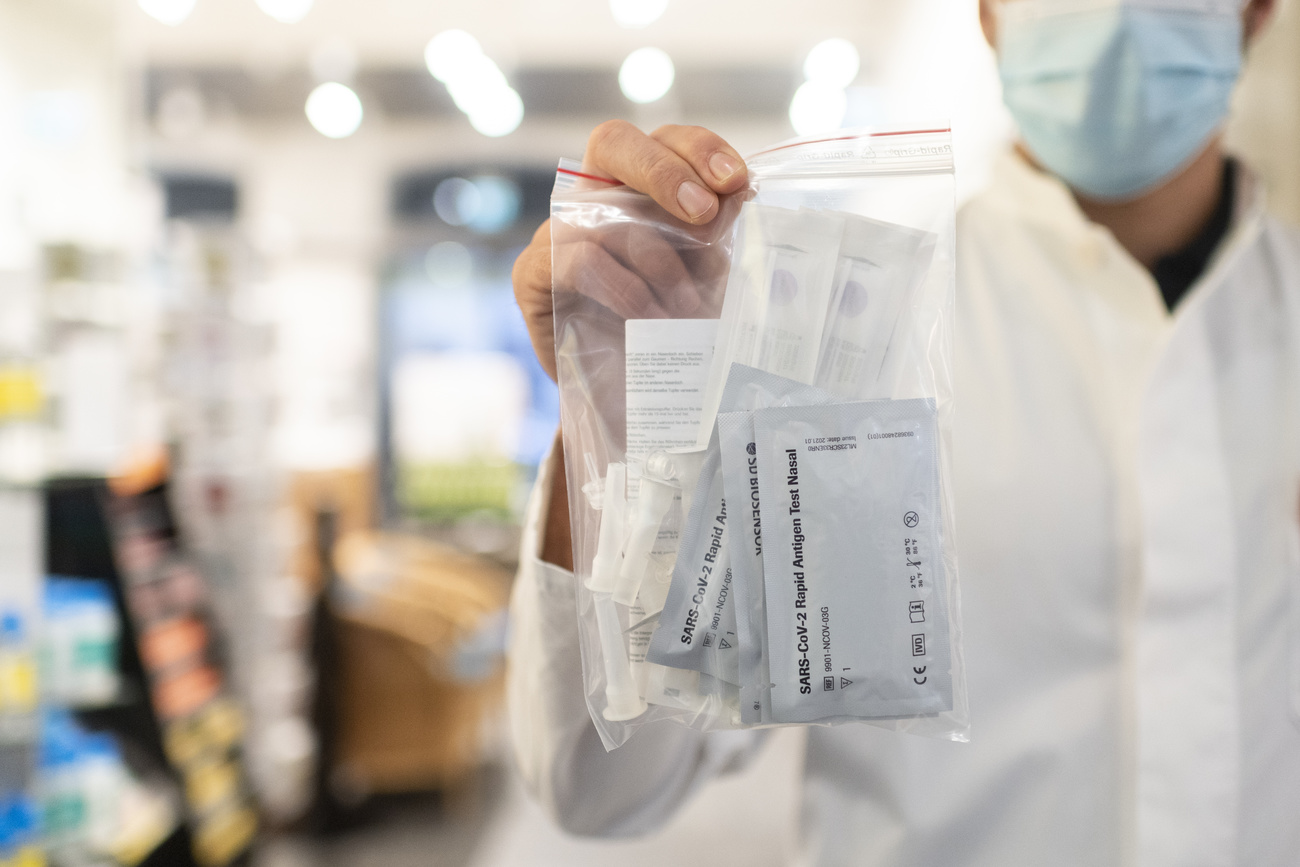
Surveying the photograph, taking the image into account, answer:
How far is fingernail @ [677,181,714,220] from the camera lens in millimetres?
564

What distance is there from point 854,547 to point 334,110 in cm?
667

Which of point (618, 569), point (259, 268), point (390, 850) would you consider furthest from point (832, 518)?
point (259, 268)

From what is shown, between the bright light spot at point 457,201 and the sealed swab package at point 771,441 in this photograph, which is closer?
the sealed swab package at point 771,441

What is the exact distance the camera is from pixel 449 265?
712 centimetres

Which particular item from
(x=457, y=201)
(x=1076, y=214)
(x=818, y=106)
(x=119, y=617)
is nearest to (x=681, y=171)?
(x=1076, y=214)

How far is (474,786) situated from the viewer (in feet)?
12.4

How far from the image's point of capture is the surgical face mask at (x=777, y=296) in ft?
1.83

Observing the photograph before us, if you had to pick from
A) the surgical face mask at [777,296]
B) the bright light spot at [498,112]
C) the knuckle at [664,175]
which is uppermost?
the bright light spot at [498,112]

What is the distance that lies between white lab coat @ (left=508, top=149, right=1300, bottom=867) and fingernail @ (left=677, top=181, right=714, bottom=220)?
44cm

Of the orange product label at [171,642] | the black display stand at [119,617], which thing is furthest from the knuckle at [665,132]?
the orange product label at [171,642]

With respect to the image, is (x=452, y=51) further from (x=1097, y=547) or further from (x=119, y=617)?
(x=1097, y=547)

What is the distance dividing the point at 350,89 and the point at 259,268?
290cm

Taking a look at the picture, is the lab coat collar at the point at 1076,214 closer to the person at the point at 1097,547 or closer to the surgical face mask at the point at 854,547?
the person at the point at 1097,547

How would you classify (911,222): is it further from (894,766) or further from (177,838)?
(177,838)
